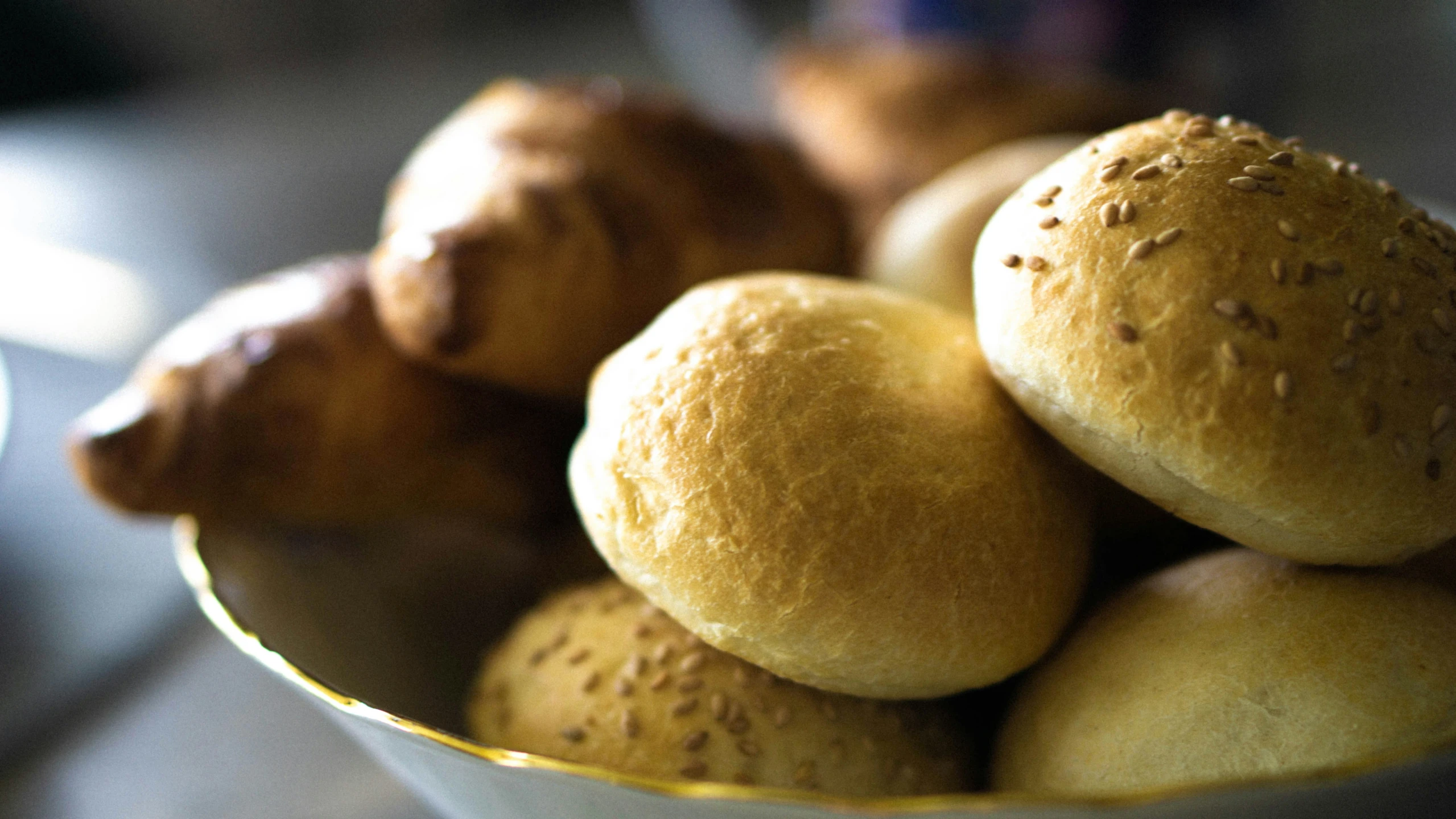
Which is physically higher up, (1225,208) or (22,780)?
(1225,208)

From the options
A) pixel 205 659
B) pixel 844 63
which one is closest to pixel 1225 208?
pixel 205 659

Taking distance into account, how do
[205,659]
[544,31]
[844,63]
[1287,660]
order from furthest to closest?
[544,31]
[844,63]
[205,659]
[1287,660]

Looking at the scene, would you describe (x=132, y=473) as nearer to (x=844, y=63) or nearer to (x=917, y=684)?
(x=917, y=684)

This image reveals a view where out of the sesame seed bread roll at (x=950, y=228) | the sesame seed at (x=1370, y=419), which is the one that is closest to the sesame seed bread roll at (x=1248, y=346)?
the sesame seed at (x=1370, y=419)

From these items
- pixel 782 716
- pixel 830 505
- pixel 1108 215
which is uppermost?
pixel 1108 215

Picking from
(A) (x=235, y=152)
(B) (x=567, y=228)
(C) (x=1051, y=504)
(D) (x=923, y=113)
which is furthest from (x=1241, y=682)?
(A) (x=235, y=152)

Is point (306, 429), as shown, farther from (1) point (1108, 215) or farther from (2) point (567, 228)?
(1) point (1108, 215)

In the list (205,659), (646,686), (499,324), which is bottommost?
(205,659)

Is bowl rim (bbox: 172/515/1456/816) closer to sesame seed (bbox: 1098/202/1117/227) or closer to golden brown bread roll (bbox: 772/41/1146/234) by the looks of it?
sesame seed (bbox: 1098/202/1117/227)
